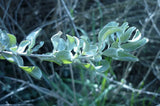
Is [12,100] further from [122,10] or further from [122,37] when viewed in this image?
[122,10]

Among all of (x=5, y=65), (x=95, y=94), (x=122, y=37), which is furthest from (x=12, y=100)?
(x=122, y=37)

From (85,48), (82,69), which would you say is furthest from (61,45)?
(82,69)

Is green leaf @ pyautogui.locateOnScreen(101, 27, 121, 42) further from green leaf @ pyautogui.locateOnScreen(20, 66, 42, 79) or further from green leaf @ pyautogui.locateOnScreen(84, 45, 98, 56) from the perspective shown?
green leaf @ pyautogui.locateOnScreen(20, 66, 42, 79)

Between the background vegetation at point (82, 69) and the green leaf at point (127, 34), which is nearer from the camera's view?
the green leaf at point (127, 34)

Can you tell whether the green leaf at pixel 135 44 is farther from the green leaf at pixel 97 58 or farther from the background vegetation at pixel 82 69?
the background vegetation at pixel 82 69

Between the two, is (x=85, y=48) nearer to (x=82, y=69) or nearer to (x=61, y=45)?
(x=61, y=45)

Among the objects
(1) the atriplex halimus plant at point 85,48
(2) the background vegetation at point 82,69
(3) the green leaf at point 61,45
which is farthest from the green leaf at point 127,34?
(2) the background vegetation at point 82,69

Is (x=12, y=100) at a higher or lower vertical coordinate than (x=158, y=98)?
higher

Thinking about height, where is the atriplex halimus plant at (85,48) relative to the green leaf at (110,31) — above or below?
below
